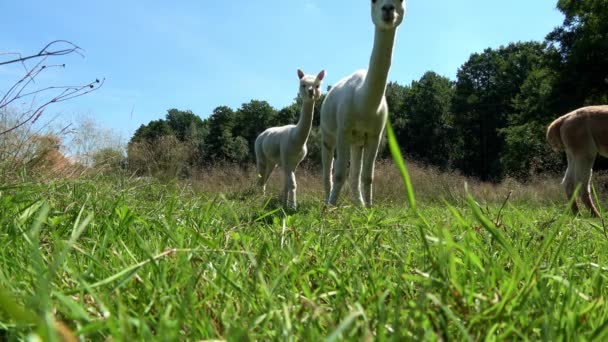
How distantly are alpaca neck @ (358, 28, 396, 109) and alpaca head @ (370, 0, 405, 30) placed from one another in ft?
0.32

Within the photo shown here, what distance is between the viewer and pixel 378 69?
4.18m

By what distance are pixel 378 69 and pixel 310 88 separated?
292 centimetres

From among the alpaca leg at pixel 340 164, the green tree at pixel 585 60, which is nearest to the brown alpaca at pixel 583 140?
the alpaca leg at pixel 340 164

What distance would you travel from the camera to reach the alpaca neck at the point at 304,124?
728cm

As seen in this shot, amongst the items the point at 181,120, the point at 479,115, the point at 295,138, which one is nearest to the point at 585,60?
the point at 479,115

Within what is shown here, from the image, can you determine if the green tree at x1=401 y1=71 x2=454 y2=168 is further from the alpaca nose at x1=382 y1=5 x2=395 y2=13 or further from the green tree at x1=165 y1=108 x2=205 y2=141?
the alpaca nose at x1=382 y1=5 x2=395 y2=13

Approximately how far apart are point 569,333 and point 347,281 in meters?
0.42

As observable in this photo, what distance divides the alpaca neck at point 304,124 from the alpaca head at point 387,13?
324 centimetres

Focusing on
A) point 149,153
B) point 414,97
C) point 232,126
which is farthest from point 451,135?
point 149,153

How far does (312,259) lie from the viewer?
121 cm

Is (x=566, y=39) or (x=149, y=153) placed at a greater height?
(x=566, y=39)

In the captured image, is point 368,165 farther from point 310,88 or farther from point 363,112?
point 310,88

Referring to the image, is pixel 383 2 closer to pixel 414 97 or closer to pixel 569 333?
pixel 569 333

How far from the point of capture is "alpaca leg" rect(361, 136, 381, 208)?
4.92 meters
